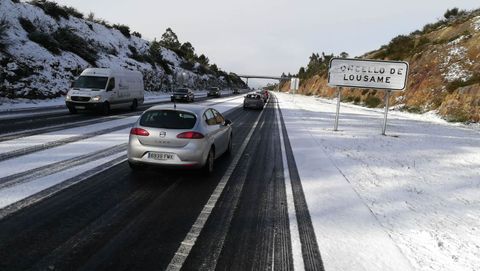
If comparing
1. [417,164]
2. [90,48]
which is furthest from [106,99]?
[90,48]

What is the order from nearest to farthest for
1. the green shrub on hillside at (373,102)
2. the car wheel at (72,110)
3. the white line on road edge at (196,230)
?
the white line on road edge at (196,230) < the car wheel at (72,110) < the green shrub on hillside at (373,102)

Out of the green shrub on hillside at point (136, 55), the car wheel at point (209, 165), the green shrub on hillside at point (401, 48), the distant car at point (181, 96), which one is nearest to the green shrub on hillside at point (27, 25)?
the distant car at point (181, 96)

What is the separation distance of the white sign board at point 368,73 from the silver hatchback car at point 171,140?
11081 millimetres

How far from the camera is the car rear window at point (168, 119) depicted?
A: 7.68 metres

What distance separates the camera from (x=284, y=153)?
1115 centimetres

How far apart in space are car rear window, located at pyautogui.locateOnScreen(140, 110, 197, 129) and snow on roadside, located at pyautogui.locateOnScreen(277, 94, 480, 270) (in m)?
2.69

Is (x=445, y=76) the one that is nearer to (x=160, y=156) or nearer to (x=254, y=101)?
(x=254, y=101)

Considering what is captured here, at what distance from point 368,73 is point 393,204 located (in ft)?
39.4

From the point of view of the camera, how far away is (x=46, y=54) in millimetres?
31969

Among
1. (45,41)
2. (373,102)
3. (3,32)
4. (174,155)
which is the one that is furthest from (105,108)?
(373,102)

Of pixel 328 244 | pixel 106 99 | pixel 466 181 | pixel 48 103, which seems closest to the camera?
pixel 328 244

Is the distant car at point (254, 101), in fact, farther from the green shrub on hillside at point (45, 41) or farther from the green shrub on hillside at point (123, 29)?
the green shrub on hillside at point (123, 29)

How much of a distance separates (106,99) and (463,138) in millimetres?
16670

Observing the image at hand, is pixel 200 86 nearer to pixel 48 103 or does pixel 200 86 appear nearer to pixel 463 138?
pixel 48 103
